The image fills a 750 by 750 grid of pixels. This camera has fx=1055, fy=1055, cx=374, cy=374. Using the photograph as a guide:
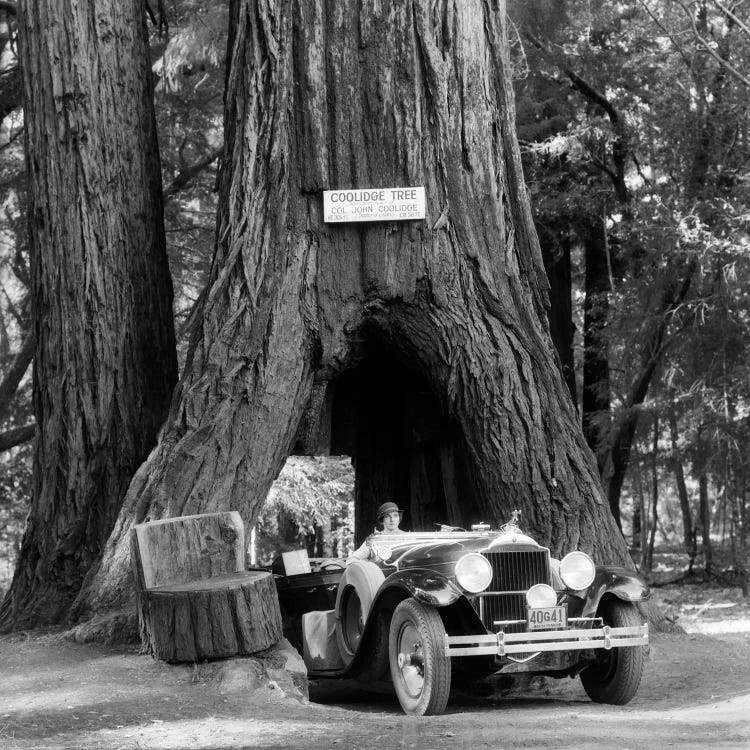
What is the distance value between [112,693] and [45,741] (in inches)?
38.5

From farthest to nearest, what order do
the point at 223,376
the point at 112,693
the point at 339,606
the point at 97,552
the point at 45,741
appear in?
the point at 97,552 < the point at 223,376 < the point at 339,606 < the point at 112,693 < the point at 45,741

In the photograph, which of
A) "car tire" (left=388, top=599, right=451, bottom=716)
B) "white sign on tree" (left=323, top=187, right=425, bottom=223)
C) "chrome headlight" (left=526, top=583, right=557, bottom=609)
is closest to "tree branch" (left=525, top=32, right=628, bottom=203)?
"white sign on tree" (left=323, top=187, right=425, bottom=223)

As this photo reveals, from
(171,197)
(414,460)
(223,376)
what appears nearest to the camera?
(223,376)

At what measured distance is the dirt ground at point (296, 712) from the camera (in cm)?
478

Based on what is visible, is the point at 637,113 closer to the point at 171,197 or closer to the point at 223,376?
the point at 171,197

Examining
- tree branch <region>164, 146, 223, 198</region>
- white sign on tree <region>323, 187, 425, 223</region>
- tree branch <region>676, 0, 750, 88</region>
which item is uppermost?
tree branch <region>676, 0, 750, 88</region>

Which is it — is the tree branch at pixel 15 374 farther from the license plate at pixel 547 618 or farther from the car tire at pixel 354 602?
the license plate at pixel 547 618

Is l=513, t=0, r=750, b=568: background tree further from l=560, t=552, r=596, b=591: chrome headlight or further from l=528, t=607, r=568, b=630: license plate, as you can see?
l=528, t=607, r=568, b=630: license plate

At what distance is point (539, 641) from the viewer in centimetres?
598

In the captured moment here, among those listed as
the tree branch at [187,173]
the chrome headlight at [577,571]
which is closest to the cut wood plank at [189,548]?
the chrome headlight at [577,571]

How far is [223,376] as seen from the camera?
7.98m

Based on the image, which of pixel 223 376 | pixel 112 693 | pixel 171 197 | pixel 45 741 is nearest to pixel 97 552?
pixel 223 376

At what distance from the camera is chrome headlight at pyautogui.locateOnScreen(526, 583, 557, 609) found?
6.07 meters

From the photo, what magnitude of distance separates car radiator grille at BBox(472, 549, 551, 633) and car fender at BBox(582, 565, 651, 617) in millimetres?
269
